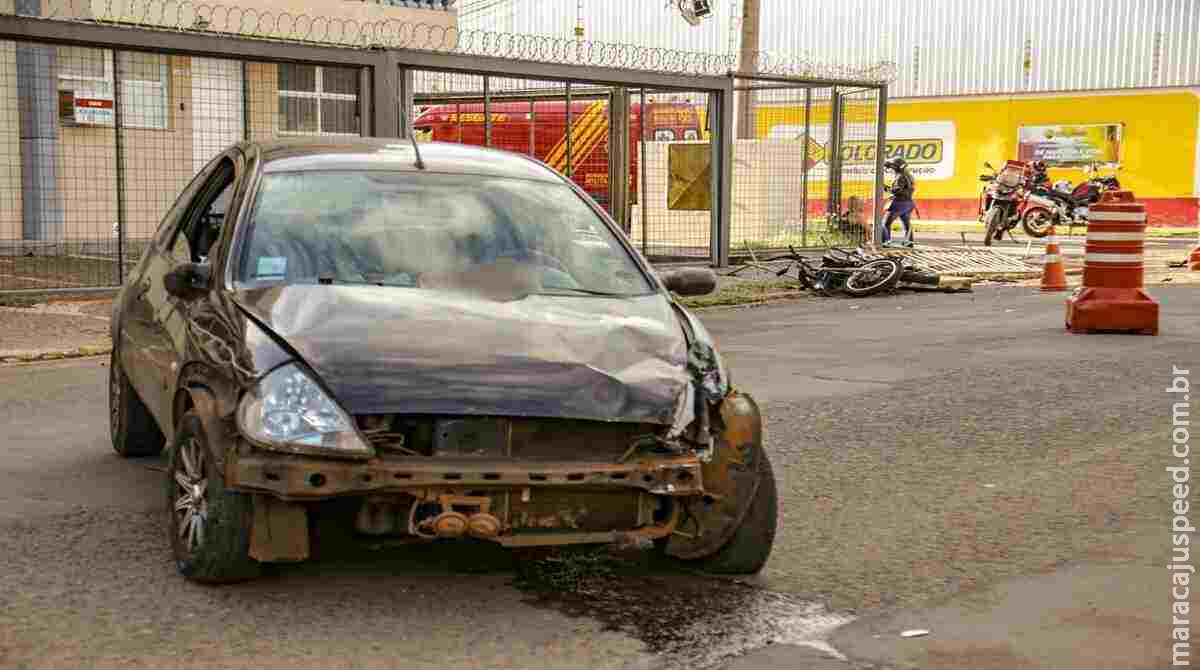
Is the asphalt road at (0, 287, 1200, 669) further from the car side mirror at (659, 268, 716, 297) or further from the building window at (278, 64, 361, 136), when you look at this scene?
the building window at (278, 64, 361, 136)

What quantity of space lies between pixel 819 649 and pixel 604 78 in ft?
44.0

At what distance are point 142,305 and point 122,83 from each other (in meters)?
12.4

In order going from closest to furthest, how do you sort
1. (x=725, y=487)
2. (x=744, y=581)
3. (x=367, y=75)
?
(x=725, y=487), (x=744, y=581), (x=367, y=75)

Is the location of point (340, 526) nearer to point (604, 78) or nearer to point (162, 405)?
point (162, 405)

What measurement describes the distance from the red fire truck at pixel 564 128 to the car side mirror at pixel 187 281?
586 inches

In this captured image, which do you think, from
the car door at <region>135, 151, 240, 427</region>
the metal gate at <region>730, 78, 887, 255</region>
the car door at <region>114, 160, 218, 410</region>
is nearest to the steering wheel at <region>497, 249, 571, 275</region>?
the car door at <region>135, 151, 240, 427</region>

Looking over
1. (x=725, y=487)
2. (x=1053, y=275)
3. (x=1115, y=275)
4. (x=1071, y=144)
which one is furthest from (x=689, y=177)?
(x=1071, y=144)

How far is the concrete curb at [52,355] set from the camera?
34.3 feet

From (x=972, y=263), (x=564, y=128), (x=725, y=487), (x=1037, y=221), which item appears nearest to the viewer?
(x=725, y=487)

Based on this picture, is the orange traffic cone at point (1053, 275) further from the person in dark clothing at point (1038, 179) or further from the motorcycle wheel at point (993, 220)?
the person in dark clothing at point (1038, 179)

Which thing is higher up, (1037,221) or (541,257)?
(541,257)

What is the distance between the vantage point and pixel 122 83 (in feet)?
58.2

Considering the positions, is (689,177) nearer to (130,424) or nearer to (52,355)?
(52,355)

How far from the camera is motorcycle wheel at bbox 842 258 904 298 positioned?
1661cm
